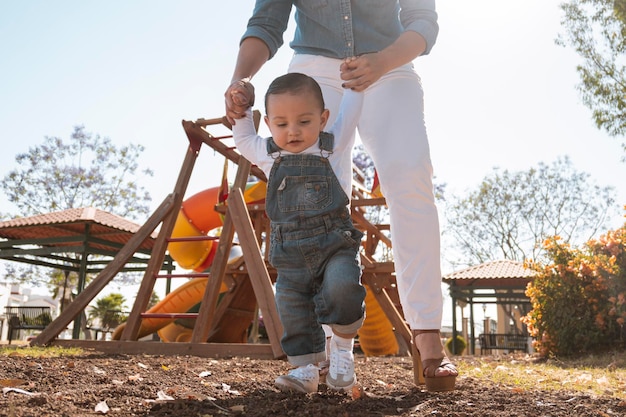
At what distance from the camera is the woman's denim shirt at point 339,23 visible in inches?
97.1

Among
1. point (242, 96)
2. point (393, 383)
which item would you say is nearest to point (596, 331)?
point (393, 383)

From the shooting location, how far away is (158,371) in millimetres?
2869

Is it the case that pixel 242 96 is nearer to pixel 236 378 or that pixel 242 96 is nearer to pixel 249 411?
pixel 249 411

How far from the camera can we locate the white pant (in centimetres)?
221

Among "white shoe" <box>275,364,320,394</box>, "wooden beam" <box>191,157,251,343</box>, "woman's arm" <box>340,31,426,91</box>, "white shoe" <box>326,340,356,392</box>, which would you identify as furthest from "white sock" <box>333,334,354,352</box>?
"wooden beam" <box>191,157,251,343</box>

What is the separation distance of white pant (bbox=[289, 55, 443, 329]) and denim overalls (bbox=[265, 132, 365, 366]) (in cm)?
29

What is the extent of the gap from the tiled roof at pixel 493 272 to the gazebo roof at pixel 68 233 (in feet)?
28.5

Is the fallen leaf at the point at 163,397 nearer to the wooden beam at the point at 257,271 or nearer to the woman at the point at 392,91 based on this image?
the woman at the point at 392,91

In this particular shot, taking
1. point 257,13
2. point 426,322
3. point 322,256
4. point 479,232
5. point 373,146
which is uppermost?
point 479,232

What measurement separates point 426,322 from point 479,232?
2405cm

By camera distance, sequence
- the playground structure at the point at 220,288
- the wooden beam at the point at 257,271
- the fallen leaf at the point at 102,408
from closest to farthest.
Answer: the fallen leaf at the point at 102,408 → the wooden beam at the point at 257,271 → the playground structure at the point at 220,288

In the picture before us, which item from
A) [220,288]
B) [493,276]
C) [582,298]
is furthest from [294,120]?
[493,276]

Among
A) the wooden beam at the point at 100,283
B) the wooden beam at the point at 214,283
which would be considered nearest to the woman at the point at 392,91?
the wooden beam at the point at 214,283

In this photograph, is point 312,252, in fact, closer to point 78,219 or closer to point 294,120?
point 294,120
